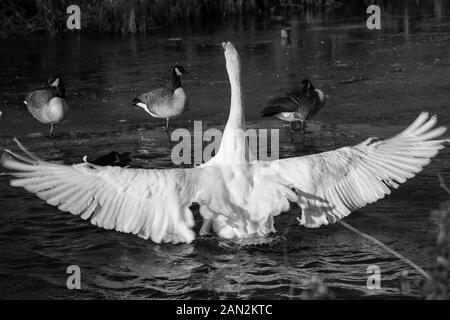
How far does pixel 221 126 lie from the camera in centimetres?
1100

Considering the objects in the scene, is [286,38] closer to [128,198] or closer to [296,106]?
[296,106]

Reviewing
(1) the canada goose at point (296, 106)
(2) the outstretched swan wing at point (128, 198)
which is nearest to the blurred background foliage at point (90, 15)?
(1) the canada goose at point (296, 106)

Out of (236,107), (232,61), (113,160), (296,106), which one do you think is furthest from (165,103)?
(236,107)

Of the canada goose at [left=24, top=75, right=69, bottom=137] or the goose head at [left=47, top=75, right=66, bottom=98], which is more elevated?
the goose head at [left=47, top=75, right=66, bottom=98]

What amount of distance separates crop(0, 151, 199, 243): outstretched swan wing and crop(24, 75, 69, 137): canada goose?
5045mm

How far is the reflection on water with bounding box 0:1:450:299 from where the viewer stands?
6.28 metres

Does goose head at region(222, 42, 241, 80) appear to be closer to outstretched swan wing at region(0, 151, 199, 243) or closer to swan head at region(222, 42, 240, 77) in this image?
swan head at region(222, 42, 240, 77)

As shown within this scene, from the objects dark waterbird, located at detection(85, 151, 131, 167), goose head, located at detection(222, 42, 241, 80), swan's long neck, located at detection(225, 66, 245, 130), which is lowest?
dark waterbird, located at detection(85, 151, 131, 167)

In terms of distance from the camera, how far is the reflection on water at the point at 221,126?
6.28 metres

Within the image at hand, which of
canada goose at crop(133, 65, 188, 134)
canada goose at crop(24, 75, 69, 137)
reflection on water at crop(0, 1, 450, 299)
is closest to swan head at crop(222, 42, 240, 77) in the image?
reflection on water at crop(0, 1, 450, 299)

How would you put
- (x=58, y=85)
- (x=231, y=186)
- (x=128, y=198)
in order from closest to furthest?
(x=128, y=198)
(x=231, y=186)
(x=58, y=85)

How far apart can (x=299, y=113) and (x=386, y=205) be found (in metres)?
3.28

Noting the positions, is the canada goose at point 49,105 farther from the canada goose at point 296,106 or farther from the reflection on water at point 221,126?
the canada goose at point 296,106

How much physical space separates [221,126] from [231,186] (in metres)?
4.71
